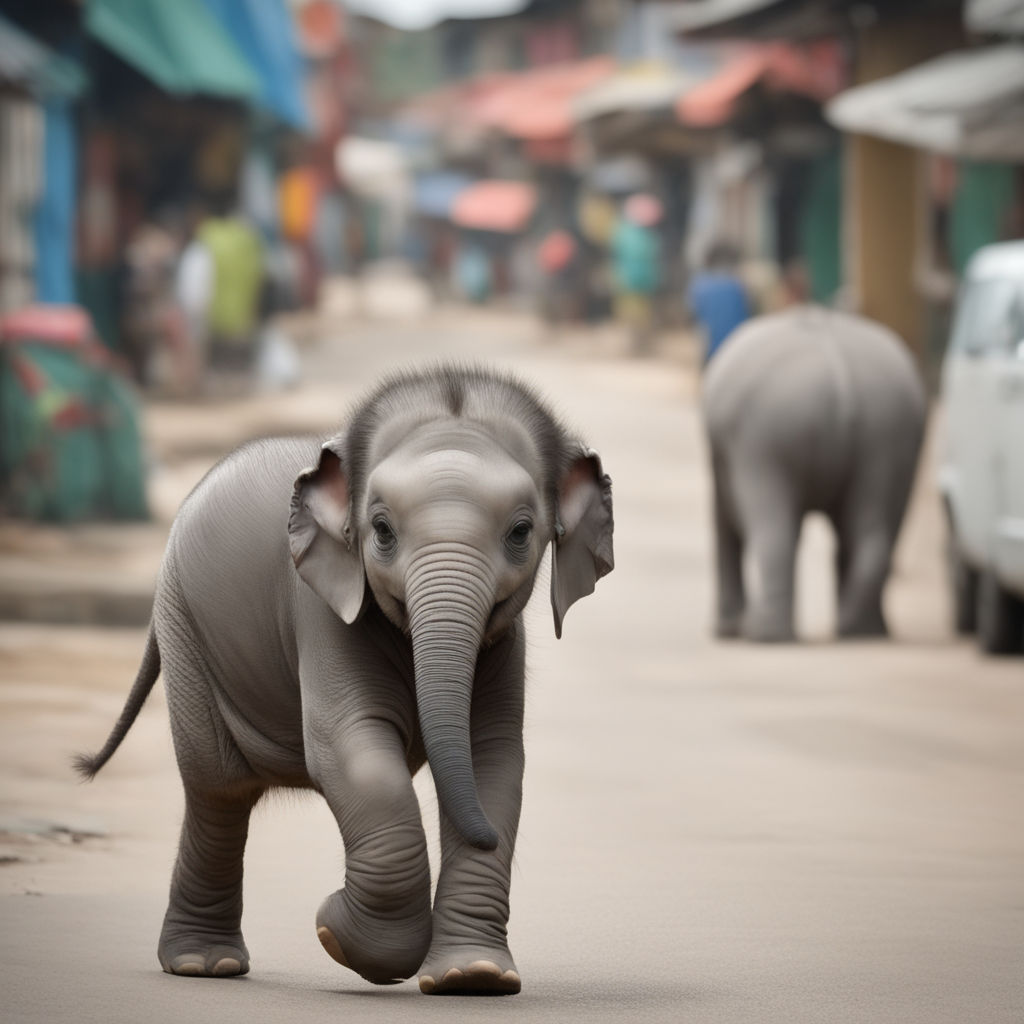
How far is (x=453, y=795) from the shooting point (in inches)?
172

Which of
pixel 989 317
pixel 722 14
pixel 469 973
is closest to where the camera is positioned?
pixel 469 973

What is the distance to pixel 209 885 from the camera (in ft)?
17.5

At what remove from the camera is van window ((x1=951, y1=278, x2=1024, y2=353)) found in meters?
10.7

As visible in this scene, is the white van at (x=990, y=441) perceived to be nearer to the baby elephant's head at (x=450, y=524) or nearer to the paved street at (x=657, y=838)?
the paved street at (x=657, y=838)

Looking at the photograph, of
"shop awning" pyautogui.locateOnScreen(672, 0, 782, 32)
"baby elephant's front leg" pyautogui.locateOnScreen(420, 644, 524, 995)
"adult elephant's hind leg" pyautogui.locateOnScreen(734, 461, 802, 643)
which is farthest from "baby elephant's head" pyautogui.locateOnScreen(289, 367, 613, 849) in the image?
"shop awning" pyautogui.locateOnScreen(672, 0, 782, 32)

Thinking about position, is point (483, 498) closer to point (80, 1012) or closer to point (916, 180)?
point (80, 1012)

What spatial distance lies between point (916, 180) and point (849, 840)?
44.0 ft

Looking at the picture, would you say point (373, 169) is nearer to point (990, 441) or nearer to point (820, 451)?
point (820, 451)

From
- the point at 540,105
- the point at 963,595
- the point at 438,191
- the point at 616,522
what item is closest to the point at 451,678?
the point at 963,595

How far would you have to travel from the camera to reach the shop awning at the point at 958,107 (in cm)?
1299

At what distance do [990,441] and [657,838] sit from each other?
166 inches

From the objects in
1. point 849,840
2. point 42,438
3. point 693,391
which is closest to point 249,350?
point 693,391

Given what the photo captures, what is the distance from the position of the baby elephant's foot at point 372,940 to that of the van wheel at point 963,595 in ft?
25.8

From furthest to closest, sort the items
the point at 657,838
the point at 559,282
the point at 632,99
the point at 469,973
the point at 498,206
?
the point at 498,206, the point at 559,282, the point at 632,99, the point at 657,838, the point at 469,973
